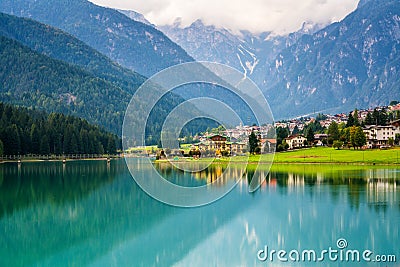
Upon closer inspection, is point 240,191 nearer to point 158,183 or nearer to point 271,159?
point 158,183

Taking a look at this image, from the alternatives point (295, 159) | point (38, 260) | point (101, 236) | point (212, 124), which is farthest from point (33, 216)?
point (295, 159)

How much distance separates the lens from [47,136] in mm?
115938

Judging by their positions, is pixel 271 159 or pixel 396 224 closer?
pixel 396 224

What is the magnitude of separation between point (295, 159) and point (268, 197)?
49729mm

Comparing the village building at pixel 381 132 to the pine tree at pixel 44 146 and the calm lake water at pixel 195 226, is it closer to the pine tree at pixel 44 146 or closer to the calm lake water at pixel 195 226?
the pine tree at pixel 44 146

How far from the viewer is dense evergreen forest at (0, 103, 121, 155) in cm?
10575

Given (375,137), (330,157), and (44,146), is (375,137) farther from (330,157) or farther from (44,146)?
(44,146)

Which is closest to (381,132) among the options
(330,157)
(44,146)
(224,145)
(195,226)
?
(330,157)

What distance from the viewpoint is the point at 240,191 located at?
53375 millimetres

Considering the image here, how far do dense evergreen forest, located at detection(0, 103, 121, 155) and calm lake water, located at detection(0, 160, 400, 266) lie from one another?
54.6m

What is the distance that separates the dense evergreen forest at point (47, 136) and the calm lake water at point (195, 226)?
54593 millimetres

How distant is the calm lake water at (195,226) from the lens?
26906mm

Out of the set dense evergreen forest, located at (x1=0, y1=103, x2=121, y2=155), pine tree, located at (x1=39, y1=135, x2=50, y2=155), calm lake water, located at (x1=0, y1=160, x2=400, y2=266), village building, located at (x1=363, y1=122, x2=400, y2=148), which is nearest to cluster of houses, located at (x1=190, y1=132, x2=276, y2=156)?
village building, located at (x1=363, y1=122, x2=400, y2=148)

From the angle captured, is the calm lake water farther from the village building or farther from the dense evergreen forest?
the village building
